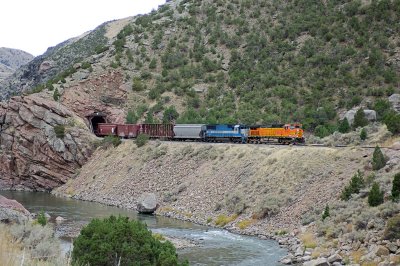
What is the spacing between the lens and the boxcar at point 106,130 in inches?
2797

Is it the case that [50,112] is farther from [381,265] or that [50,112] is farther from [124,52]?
[381,265]

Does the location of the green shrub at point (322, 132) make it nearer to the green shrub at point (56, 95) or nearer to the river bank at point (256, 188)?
the river bank at point (256, 188)

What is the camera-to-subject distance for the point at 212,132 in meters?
59.8

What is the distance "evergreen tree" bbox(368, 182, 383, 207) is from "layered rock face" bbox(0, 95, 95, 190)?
143 feet

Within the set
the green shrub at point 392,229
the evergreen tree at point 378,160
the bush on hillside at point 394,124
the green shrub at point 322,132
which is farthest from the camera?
the green shrub at point 322,132

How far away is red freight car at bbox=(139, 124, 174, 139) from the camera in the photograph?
65125mm

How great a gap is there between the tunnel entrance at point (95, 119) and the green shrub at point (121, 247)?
5580 centimetres

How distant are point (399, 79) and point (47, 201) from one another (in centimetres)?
4603

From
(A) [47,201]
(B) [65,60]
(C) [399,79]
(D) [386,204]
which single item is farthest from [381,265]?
(B) [65,60]

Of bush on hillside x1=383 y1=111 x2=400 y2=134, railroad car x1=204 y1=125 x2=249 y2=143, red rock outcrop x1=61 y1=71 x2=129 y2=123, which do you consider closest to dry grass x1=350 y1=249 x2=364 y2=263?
bush on hillside x1=383 y1=111 x2=400 y2=134

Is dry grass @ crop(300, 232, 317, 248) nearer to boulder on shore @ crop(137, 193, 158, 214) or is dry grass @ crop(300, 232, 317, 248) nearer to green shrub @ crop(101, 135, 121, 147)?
boulder on shore @ crop(137, 193, 158, 214)

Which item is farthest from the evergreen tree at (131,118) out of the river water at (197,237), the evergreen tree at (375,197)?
the evergreen tree at (375,197)

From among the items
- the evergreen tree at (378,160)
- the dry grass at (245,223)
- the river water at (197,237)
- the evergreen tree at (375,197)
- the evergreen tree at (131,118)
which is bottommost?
the river water at (197,237)

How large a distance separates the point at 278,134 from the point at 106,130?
28.8 meters
